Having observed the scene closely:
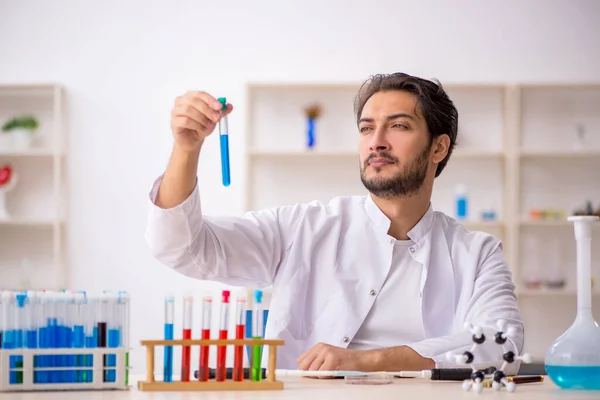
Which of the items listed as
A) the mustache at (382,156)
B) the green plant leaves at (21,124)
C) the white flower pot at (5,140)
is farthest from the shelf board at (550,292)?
the white flower pot at (5,140)

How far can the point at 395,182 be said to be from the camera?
2283mm

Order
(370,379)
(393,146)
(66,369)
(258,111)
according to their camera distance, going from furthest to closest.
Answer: (258,111), (393,146), (370,379), (66,369)

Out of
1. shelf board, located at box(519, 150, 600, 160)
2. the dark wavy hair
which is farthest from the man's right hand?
shelf board, located at box(519, 150, 600, 160)

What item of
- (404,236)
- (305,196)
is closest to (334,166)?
(305,196)

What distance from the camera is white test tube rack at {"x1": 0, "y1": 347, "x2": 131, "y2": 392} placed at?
1374 millimetres

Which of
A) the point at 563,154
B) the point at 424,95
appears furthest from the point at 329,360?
the point at 563,154

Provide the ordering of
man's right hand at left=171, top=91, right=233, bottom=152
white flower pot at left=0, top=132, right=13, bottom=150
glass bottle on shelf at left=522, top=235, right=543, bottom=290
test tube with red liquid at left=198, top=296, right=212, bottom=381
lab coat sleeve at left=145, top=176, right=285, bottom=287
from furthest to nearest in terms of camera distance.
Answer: white flower pot at left=0, top=132, right=13, bottom=150 < glass bottle on shelf at left=522, top=235, right=543, bottom=290 < lab coat sleeve at left=145, top=176, right=285, bottom=287 < man's right hand at left=171, top=91, right=233, bottom=152 < test tube with red liquid at left=198, top=296, right=212, bottom=381

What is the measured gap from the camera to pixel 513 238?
4.71 m

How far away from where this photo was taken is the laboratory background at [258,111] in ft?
16.3

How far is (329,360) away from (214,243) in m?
0.49

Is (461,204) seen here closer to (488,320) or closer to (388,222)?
(388,222)

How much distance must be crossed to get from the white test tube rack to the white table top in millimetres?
16

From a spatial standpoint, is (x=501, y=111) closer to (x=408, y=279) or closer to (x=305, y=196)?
(x=305, y=196)

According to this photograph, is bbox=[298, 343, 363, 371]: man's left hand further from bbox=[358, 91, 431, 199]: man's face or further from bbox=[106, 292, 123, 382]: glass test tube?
bbox=[358, 91, 431, 199]: man's face
